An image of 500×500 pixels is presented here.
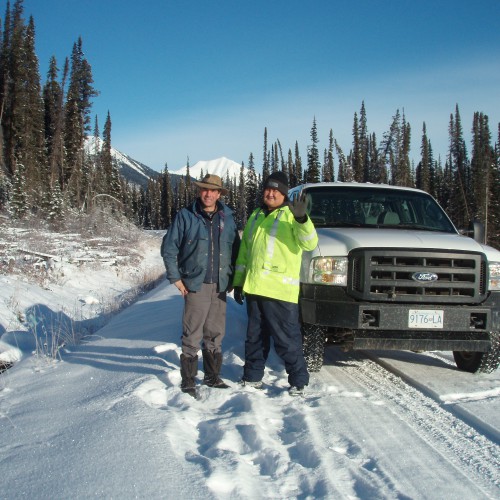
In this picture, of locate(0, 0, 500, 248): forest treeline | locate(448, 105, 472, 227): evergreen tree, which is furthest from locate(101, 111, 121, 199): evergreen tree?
locate(448, 105, 472, 227): evergreen tree

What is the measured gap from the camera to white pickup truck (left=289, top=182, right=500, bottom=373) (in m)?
4.27

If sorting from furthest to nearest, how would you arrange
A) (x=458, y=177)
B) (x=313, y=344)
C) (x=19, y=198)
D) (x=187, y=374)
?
(x=458, y=177), (x=19, y=198), (x=313, y=344), (x=187, y=374)

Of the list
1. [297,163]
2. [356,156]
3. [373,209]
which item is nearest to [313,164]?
[356,156]

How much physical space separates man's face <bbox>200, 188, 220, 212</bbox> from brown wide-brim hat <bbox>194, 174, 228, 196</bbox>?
0.13 ft

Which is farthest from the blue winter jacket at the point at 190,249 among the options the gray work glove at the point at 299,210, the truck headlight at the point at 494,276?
the truck headlight at the point at 494,276

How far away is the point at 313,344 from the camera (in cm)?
465

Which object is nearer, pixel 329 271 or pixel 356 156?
pixel 329 271

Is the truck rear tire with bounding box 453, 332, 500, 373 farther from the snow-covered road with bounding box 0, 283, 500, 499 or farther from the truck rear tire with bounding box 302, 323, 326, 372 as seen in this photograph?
the truck rear tire with bounding box 302, 323, 326, 372

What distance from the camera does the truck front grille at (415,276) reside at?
4.27 metres

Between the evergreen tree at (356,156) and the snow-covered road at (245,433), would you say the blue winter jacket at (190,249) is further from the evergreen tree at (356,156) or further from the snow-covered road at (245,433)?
the evergreen tree at (356,156)

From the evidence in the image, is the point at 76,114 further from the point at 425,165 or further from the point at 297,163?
the point at 297,163

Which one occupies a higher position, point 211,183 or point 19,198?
point 19,198

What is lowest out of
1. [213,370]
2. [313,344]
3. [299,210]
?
[213,370]

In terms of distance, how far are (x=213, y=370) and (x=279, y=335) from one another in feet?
2.26
